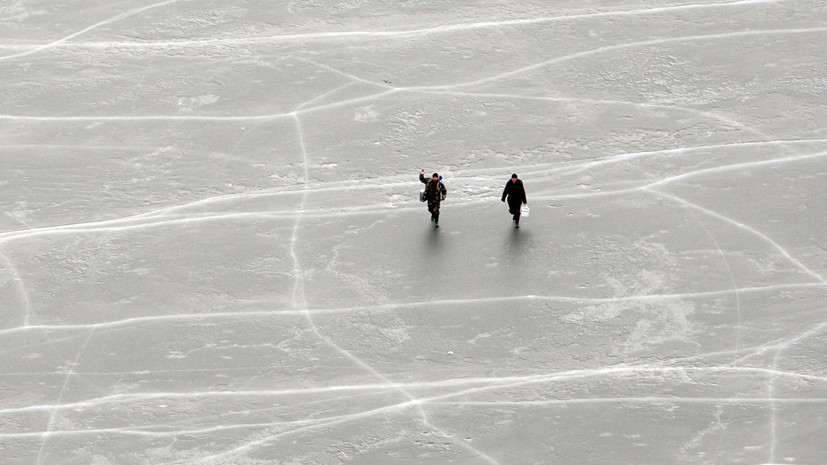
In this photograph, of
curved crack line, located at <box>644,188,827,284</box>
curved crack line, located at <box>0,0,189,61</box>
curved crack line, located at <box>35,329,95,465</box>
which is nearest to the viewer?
curved crack line, located at <box>35,329,95,465</box>

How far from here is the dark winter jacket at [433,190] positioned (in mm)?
19016

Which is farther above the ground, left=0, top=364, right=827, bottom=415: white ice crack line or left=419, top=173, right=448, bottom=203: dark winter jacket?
left=419, top=173, right=448, bottom=203: dark winter jacket

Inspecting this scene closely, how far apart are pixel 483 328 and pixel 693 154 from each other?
6212 millimetres

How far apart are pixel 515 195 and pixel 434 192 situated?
125 centimetres

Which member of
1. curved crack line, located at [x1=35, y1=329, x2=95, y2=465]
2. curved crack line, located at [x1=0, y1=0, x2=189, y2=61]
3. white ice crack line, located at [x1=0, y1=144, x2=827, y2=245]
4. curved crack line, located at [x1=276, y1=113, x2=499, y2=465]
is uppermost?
curved crack line, located at [x1=0, y1=0, x2=189, y2=61]

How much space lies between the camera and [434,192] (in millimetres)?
19109

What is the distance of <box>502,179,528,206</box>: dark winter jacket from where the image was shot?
19000mm

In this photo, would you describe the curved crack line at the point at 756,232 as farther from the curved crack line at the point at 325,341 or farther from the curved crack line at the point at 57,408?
the curved crack line at the point at 57,408

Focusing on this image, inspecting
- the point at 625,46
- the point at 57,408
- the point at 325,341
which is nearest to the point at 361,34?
the point at 625,46

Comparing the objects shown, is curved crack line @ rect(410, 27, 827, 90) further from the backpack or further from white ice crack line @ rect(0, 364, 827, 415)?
white ice crack line @ rect(0, 364, 827, 415)

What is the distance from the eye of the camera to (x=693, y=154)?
69.5 feet

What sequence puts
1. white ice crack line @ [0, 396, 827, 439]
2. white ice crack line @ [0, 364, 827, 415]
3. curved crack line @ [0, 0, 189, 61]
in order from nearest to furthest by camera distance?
white ice crack line @ [0, 396, 827, 439], white ice crack line @ [0, 364, 827, 415], curved crack line @ [0, 0, 189, 61]

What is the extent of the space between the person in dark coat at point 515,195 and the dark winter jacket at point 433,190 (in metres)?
0.98

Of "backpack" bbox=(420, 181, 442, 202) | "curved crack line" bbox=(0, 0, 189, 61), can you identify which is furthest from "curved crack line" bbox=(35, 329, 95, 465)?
"curved crack line" bbox=(0, 0, 189, 61)
